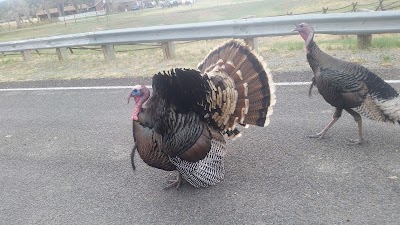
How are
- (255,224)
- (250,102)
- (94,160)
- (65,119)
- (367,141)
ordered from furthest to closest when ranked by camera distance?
(65,119)
(94,160)
(367,141)
(250,102)
(255,224)

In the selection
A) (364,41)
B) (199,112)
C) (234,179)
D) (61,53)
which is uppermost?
(199,112)

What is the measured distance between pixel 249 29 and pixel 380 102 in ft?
11.9

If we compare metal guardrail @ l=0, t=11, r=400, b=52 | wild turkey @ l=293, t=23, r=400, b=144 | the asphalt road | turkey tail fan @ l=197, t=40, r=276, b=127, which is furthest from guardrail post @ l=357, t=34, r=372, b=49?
turkey tail fan @ l=197, t=40, r=276, b=127

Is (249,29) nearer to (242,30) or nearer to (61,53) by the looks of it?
(242,30)

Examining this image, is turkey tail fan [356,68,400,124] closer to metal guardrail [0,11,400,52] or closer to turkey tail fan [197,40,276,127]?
turkey tail fan [197,40,276,127]

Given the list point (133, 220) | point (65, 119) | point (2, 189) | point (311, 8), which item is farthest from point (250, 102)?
point (311, 8)

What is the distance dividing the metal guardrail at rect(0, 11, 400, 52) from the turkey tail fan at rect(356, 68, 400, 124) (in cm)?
267

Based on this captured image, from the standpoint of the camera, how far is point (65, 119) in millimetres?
5738

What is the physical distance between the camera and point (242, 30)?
7.04 m

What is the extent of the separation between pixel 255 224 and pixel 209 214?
15.3 inches

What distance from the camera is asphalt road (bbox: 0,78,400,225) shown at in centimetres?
319

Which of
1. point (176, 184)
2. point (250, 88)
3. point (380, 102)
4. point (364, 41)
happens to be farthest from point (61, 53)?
point (380, 102)

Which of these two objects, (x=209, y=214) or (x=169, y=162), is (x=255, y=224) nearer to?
(x=209, y=214)

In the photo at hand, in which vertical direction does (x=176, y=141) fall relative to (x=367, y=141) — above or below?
above
